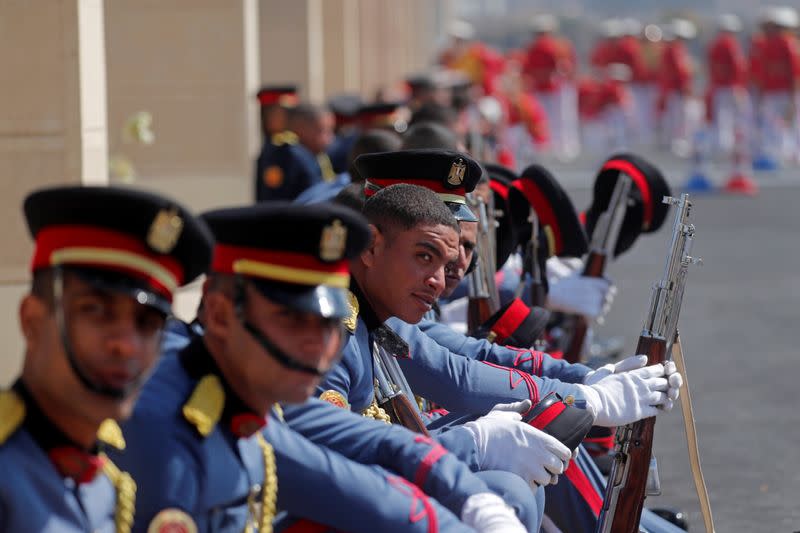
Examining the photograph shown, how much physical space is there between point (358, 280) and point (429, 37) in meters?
45.5

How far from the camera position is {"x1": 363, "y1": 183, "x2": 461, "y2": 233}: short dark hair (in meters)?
3.81

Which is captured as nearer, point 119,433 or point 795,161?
point 119,433

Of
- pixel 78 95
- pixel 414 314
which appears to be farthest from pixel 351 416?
pixel 78 95

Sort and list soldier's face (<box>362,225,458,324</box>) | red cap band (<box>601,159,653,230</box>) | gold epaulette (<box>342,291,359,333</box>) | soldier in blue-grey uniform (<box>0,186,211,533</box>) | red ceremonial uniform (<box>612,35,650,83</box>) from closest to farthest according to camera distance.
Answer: soldier in blue-grey uniform (<box>0,186,211,533</box>)
gold epaulette (<box>342,291,359,333</box>)
soldier's face (<box>362,225,458,324</box>)
red cap band (<box>601,159,653,230</box>)
red ceremonial uniform (<box>612,35,650,83</box>)

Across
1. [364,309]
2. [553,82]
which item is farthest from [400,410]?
[553,82]

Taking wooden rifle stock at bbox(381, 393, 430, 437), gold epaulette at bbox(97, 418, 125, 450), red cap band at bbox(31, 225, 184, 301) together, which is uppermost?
red cap band at bbox(31, 225, 184, 301)

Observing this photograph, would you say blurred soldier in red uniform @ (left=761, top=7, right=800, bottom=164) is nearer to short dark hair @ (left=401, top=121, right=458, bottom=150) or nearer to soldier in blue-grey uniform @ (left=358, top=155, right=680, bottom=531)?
short dark hair @ (left=401, top=121, right=458, bottom=150)

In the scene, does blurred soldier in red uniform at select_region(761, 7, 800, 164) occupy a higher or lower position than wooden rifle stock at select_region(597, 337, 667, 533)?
higher

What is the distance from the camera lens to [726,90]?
22.4m

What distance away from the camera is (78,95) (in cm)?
560

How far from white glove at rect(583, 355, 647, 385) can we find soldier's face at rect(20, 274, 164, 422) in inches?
76.2

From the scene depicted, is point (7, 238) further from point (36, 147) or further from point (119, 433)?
point (119, 433)

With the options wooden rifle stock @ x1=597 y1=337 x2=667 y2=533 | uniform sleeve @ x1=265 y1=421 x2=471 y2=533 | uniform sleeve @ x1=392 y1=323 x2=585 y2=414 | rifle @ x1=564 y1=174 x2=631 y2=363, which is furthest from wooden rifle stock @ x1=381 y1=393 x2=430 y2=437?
rifle @ x1=564 y1=174 x2=631 y2=363

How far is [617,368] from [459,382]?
43cm
